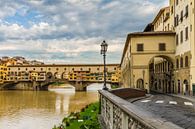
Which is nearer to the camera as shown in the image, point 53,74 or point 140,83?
point 140,83

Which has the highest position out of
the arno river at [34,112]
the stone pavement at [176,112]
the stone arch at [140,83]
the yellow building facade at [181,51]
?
the yellow building facade at [181,51]

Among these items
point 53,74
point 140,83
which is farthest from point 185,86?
point 53,74

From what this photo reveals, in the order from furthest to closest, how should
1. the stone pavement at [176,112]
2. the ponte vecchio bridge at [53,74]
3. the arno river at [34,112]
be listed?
1. the ponte vecchio bridge at [53,74]
2. the arno river at [34,112]
3. the stone pavement at [176,112]

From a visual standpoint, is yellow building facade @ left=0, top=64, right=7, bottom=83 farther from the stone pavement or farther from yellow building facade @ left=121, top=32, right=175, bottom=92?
the stone pavement

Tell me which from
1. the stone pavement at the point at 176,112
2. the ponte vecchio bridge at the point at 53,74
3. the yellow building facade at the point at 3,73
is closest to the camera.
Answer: the stone pavement at the point at 176,112

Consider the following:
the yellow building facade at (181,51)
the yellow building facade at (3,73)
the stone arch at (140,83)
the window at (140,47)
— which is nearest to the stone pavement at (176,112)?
the yellow building facade at (181,51)

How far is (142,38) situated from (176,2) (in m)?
5.48

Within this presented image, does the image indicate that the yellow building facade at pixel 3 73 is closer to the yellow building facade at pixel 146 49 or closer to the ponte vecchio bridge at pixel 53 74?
the ponte vecchio bridge at pixel 53 74

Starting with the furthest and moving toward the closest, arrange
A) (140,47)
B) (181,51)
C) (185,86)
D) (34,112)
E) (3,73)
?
(3,73)
(34,112)
(140,47)
(181,51)
(185,86)

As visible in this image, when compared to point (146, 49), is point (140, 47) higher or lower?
higher

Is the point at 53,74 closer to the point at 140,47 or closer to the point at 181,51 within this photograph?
the point at 140,47

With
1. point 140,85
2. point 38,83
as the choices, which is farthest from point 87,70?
point 140,85

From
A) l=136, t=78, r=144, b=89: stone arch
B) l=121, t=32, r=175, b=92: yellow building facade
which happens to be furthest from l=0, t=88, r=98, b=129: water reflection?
l=121, t=32, r=175, b=92: yellow building facade

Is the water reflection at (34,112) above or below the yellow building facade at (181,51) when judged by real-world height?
below
